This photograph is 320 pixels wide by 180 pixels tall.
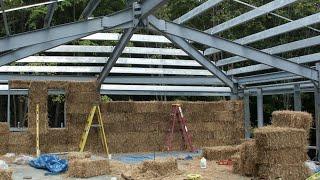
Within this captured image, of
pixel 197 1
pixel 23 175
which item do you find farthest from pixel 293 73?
pixel 197 1

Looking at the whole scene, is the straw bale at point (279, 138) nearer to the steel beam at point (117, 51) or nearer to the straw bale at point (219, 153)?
the straw bale at point (219, 153)

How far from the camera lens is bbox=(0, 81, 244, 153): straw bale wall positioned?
13453 millimetres

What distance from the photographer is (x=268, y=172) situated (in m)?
8.72

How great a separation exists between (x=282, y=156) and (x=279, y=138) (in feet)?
1.12

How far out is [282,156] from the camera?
872 centimetres

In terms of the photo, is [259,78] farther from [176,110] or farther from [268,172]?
[268,172]

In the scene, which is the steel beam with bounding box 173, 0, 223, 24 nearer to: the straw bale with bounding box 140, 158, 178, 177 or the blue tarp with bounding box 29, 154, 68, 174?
the straw bale with bounding box 140, 158, 178, 177

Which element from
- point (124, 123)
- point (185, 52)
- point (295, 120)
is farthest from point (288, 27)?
point (124, 123)

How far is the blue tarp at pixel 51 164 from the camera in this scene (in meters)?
10.1

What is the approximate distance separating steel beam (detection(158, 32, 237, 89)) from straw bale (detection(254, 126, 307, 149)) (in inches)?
154

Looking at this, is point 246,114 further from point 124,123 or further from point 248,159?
point 248,159

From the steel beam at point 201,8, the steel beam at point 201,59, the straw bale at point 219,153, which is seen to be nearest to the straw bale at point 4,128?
the steel beam at point 201,59

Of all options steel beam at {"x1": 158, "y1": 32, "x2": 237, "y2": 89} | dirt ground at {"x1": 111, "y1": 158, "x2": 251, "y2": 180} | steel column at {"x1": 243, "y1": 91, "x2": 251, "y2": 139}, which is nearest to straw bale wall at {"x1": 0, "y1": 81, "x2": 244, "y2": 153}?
steel column at {"x1": 243, "y1": 91, "x2": 251, "y2": 139}

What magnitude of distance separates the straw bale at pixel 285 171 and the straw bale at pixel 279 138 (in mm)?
367
